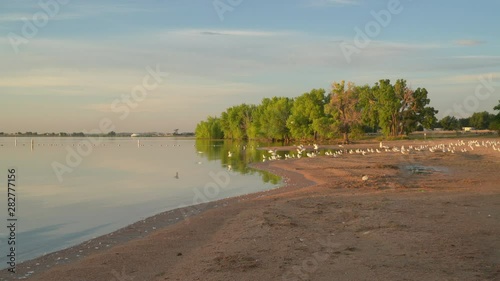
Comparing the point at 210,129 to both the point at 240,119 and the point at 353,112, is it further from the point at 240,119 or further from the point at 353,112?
the point at 353,112

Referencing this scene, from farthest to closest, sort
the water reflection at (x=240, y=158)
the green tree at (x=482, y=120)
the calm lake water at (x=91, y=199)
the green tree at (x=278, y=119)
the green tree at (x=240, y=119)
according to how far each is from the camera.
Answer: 1. the green tree at (x=482, y=120)
2. the green tree at (x=240, y=119)
3. the green tree at (x=278, y=119)
4. the water reflection at (x=240, y=158)
5. the calm lake water at (x=91, y=199)

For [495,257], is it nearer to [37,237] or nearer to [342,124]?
[37,237]

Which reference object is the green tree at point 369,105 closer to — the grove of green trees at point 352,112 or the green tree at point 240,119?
the grove of green trees at point 352,112

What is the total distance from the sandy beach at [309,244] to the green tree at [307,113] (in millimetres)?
74563

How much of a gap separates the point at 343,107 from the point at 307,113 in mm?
15398

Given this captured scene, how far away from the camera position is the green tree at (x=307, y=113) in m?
91.8

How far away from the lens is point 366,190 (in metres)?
19.5

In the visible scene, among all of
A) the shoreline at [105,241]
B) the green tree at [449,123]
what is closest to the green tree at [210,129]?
the green tree at [449,123]

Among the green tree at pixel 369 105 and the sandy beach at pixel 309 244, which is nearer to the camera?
the sandy beach at pixel 309 244

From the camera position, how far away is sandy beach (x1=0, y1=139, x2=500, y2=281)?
26.9 ft

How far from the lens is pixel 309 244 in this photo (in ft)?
32.8

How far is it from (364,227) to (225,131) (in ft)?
493

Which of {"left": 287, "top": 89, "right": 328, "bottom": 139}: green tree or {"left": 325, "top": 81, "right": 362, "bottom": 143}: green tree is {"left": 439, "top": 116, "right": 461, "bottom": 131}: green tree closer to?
{"left": 287, "top": 89, "right": 328, "bottom": 139}: green tree

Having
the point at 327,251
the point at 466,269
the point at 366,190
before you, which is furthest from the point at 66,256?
the point at 366,190
